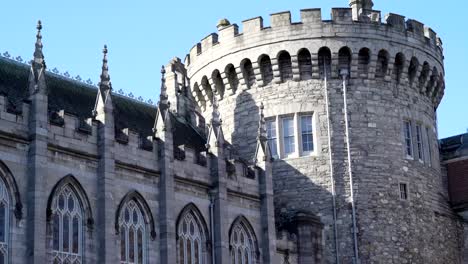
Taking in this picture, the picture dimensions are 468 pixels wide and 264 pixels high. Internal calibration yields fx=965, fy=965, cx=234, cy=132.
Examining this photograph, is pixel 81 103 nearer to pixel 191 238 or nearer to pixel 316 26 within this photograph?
pixel 191 238

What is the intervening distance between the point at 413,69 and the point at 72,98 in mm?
13889

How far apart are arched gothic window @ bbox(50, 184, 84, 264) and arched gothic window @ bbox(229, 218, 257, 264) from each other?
6535 millimetres

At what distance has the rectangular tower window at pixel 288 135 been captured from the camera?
36.1 metres

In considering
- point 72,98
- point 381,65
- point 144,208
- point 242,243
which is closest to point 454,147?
point 381,65

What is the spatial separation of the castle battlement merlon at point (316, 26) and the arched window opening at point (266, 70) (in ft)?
2.74

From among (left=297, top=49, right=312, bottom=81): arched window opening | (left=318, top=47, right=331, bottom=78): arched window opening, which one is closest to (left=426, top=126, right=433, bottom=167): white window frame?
(left=318, top=47, right=331, bottom=78): arched window opening

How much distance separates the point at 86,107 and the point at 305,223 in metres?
8.61

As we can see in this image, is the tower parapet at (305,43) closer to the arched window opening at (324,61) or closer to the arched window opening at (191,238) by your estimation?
the arched window opening at (324,61)

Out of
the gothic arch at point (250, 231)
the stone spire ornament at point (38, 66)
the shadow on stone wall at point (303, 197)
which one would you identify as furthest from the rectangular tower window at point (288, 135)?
the stone spire ornament at point (38, 66)

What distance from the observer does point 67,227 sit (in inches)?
1033

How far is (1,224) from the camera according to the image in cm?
2459

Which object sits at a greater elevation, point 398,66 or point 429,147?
point 398,66

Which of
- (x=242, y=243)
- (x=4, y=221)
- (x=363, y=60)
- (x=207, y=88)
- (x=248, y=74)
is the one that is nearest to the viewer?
(x=4, y=221)

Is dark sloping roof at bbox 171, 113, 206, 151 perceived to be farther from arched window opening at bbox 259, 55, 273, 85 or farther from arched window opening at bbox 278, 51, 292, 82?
arched window opening at bbox 278, 51, 292, 82
